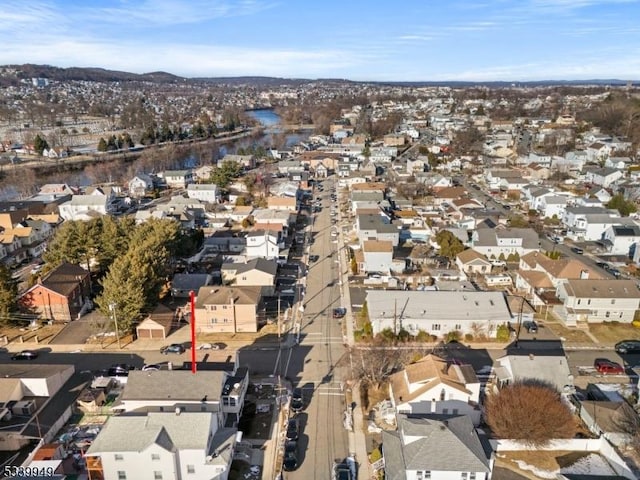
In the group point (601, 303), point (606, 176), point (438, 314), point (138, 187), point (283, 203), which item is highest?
point (606, 176)

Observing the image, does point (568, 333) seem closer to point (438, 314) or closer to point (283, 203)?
point (438, 314)

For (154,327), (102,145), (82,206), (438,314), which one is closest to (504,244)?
(438,314)

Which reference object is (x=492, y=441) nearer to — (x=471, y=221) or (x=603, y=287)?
(x=603, y=287)

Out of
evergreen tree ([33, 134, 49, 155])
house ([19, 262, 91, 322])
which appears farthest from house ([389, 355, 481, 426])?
evergreen tree ([33, 134, 49, 155])

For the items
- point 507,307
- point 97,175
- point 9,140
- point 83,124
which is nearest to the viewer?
point 507,307

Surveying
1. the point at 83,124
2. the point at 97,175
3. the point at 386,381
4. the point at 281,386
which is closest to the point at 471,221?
the point at 386,381

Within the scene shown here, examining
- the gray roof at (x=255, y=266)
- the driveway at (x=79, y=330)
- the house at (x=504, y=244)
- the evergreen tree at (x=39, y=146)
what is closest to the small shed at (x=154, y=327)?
the driveway at (x=79, y=330)

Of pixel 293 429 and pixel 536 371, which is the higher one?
pixel 536 371
